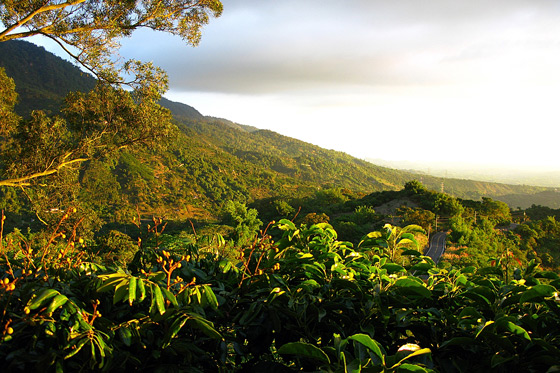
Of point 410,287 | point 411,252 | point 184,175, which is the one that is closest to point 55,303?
point 410,287

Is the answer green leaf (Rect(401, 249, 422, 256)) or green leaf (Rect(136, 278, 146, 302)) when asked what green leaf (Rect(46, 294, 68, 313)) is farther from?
green leaf (Rect(401, 249, 422, 256))

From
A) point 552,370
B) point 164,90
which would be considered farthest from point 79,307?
point 164,90

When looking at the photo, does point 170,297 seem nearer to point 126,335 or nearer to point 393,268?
point 126,335

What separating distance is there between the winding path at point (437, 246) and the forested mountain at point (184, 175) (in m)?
18.8

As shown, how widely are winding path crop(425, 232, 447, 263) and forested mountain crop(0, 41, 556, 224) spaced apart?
18.8 m

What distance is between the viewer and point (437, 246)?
19453 millimetres

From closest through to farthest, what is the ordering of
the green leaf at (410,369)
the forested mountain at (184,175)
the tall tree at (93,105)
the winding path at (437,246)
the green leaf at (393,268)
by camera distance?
the green leaf at (410,369)
the green leaf at (393,268)
the tall tree at (93,105)
the winding path at (437,246)
the forested mountain at (184,175)

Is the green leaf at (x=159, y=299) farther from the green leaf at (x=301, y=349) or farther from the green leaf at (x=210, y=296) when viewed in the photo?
the green leaf at (x=301, y=349)

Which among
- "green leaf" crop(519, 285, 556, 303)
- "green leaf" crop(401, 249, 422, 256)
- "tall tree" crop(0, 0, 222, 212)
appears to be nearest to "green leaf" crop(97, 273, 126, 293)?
"green leaf" crop(401, 249, 422, 256)

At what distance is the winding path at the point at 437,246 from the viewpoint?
57.4 feet

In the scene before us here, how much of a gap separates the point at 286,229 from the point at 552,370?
91 cm


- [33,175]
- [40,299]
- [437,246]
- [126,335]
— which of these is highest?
[40,299]

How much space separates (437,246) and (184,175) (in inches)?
2145

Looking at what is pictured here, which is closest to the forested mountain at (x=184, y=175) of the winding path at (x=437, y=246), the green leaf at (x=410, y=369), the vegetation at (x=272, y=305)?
the winding path at (x=437, y=246)
